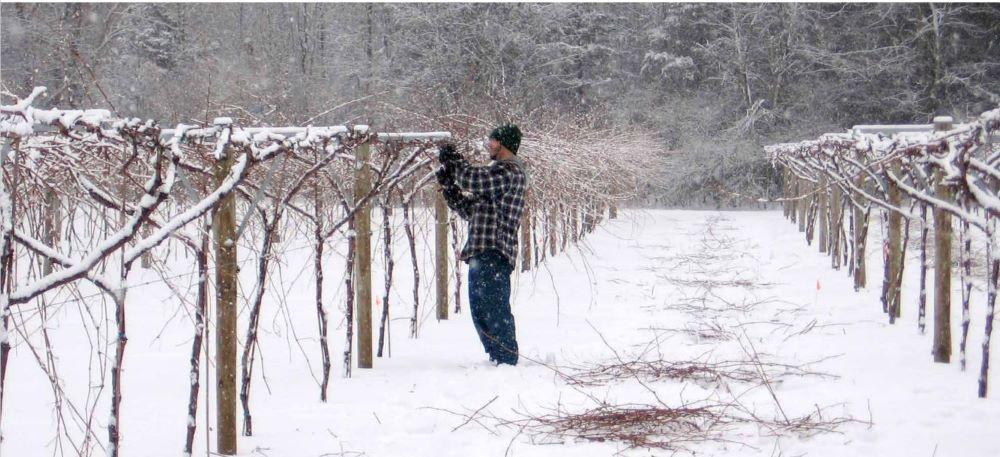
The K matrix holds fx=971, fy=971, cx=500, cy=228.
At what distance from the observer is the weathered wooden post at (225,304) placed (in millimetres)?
4105

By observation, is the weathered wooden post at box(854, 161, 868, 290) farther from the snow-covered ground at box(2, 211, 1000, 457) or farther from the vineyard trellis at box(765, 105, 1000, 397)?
the snow-covered ground at box(2, 211, 1000, 457)

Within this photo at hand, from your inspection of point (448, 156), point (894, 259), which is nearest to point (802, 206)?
point (894, 259)

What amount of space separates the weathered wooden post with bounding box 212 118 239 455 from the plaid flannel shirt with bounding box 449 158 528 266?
2.15 m

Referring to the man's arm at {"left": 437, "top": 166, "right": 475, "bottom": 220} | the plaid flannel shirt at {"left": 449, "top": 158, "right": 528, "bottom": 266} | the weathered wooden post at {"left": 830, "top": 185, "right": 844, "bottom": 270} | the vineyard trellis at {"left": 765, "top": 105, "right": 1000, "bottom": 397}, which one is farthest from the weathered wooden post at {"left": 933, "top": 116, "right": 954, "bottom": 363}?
the weathered wooden post at {"left": 830, "top": 185, "right": 844, "bottom": 270}

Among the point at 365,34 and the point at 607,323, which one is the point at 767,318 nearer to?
the point at 607,323

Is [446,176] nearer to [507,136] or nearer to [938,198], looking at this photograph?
[507,136]

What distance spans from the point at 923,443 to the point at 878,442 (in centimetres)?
20

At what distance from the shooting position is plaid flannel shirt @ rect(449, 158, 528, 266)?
6137 millimetres

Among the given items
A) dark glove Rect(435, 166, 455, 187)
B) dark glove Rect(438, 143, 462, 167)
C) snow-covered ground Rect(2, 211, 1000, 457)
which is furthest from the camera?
dark glove Rect(435, 166, 455, 187)

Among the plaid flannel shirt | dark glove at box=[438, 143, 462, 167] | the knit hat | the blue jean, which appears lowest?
A: the blue jean

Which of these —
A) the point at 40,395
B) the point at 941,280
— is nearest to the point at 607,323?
the point at 941,280

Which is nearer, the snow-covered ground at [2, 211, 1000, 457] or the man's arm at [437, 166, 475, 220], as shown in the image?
the snow-covered ground at [2, 211, 1000, 457]

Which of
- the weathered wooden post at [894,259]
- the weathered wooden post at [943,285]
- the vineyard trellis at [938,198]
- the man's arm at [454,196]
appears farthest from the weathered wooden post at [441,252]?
the weathered wooden post at [943,285]

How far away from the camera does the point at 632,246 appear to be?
16.4m
